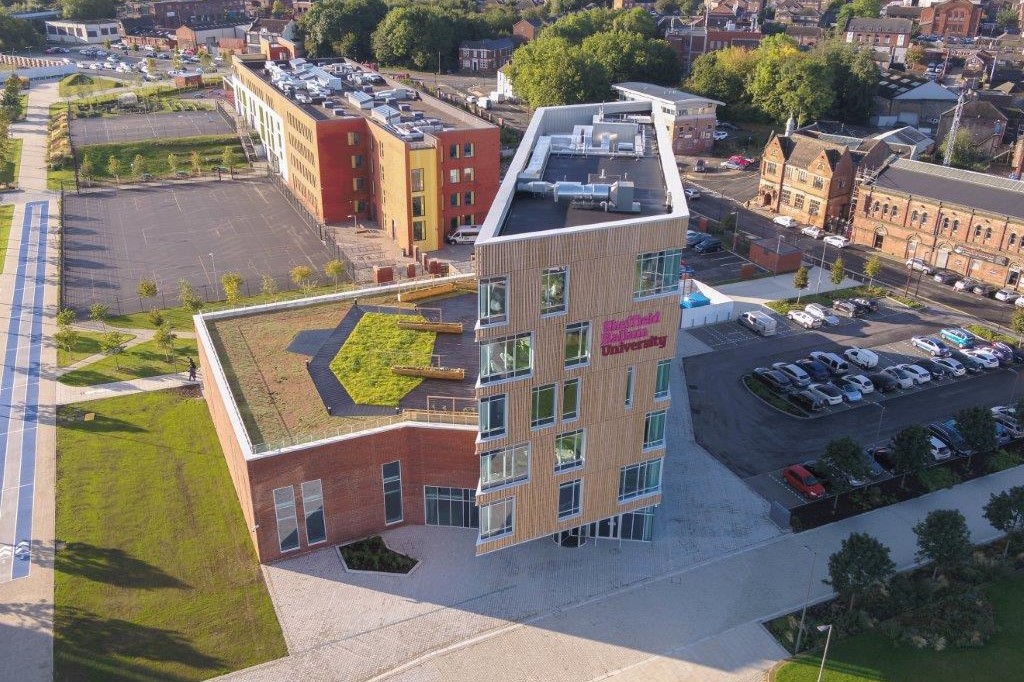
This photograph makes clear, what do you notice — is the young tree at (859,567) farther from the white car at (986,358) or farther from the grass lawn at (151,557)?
the white car at (986,358)

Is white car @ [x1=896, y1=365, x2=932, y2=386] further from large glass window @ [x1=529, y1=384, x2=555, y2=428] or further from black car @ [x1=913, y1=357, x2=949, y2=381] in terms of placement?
large glass window @ [x1=529, y1=384, x2=555, y2=428]

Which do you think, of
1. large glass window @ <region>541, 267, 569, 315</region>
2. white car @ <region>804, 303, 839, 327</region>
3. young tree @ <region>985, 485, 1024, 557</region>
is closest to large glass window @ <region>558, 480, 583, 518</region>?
large glass window @ <region>541, 267, 569, 315</region>

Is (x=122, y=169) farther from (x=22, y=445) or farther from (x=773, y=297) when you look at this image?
(x=773, y=297)

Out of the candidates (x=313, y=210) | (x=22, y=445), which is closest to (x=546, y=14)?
(x=313, y=210)

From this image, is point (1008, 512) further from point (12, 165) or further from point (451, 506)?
point (12, 165)

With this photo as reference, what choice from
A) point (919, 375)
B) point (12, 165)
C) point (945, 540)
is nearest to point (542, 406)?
point (945, 540)

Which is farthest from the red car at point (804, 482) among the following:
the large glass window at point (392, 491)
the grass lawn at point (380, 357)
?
the large glass window at point (392, 491)
